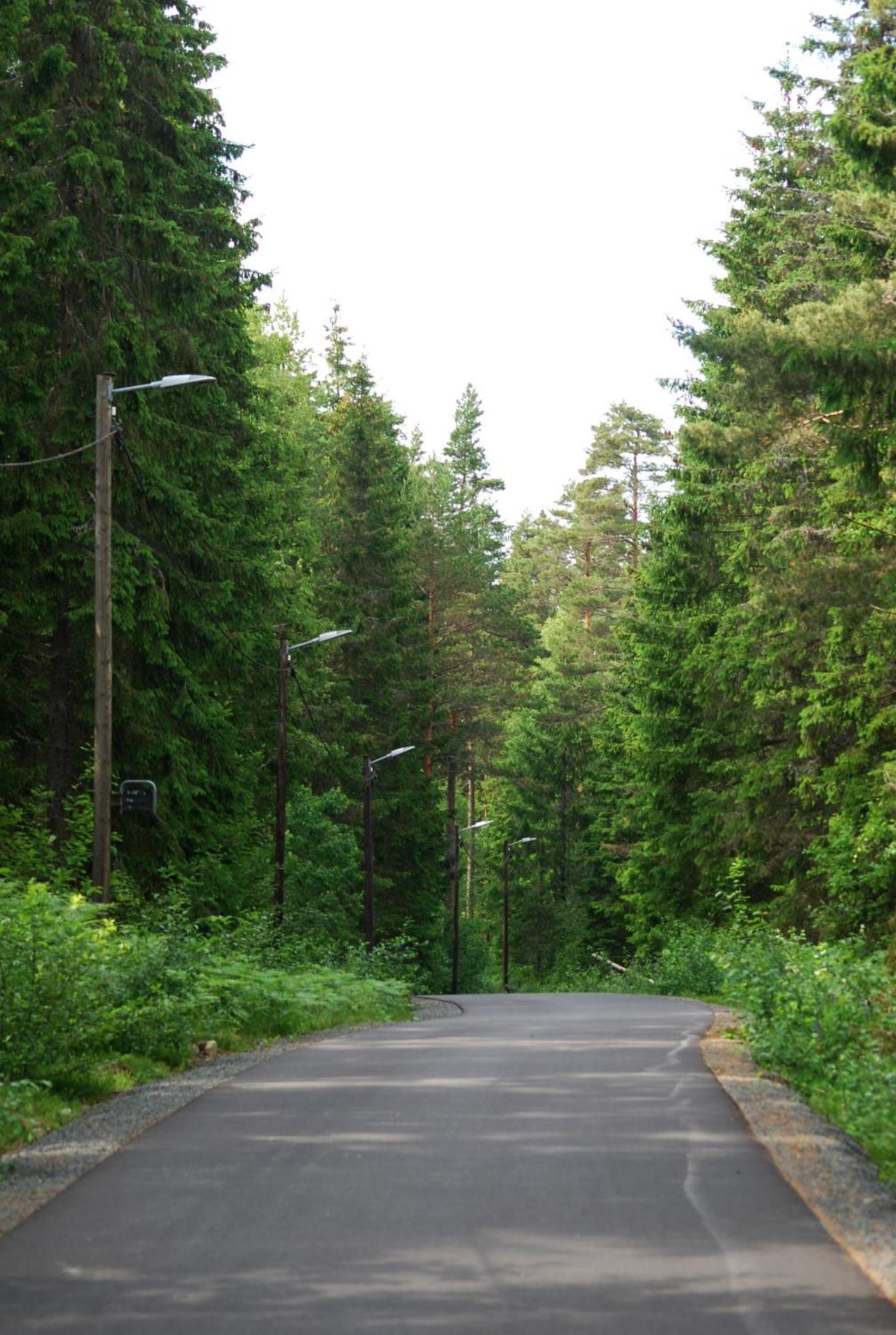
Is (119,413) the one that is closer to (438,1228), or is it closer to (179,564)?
(179,564)

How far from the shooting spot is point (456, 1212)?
8.10 metres

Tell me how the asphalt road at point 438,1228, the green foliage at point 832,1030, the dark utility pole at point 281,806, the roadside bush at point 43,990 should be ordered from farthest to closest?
the dark utility pole at point 281,806, the roadside bush at point 43,990, the green foliage at point 832,1030, the asphalt road at point 438,1228

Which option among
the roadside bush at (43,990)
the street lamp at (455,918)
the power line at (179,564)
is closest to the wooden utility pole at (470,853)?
the street lamp at (455,918)

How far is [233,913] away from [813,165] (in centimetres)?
2340

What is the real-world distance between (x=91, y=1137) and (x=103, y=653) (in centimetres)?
1000

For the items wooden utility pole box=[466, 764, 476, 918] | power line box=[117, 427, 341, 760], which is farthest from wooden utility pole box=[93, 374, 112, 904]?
wooden utility pole box=[466, 764, 476, 918]

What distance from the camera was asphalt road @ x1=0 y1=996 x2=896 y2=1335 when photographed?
6340 millimetres

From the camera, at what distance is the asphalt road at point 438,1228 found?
20.8ft

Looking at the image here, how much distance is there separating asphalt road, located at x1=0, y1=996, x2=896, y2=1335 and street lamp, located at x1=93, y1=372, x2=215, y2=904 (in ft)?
23.4

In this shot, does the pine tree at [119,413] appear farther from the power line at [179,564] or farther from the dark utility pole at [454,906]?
the dark utility pole at [454,906]

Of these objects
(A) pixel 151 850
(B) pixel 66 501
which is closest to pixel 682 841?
(A) pixel 151 850

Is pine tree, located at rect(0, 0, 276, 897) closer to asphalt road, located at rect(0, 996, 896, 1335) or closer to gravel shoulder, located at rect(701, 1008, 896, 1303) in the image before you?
asphalt road, located at rect(0, 996, 896, 1335)

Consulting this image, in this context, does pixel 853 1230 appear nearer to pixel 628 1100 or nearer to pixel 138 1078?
pixel 628 1100

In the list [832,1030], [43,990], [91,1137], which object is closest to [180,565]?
[43,990]
